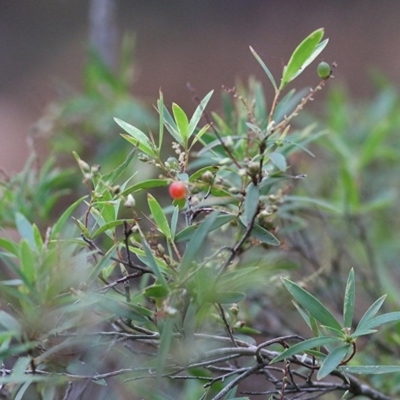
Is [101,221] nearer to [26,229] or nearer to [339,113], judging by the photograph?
[26,229]

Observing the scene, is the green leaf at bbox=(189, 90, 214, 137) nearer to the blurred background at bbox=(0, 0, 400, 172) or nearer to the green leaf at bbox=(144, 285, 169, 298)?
the green leaf at bbox=(144, 285, 169, 298)

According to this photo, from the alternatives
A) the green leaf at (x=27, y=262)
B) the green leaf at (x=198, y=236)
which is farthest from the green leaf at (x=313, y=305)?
the green leaf at (x=27, y=262)

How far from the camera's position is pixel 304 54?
A: 2.01ft

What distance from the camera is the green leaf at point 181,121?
24.4 inches

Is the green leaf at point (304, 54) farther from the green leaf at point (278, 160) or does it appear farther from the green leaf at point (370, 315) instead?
the green leaf at point (370, 315)

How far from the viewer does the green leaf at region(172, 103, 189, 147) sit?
2.04ft

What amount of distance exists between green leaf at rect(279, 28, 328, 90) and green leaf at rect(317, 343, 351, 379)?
260 millimetres

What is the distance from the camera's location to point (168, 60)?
379cm

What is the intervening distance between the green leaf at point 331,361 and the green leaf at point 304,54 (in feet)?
0.85

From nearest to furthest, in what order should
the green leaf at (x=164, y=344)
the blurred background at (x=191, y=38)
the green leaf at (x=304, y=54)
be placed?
the green leaf at (x=164, y=344) → the green leaf at (x=304, y=54) → the blurred background at (x=191, y=38)

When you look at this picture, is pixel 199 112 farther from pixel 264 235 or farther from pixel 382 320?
pixel 382 320

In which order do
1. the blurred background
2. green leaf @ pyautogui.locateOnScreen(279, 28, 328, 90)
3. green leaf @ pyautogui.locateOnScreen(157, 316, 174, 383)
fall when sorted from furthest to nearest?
Answer: the blurred background → green leaf @ pyautogui.locateOnScreen(279, 28, 328, 90) → green leaf @ pyautogui.locateOnScreen(157, 316, 174, 383)

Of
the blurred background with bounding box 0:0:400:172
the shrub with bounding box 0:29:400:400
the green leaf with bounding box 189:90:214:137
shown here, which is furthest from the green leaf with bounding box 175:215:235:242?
the blurred background with bounding box 0:0:400:172

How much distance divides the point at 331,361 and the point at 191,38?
3629 millimetres
